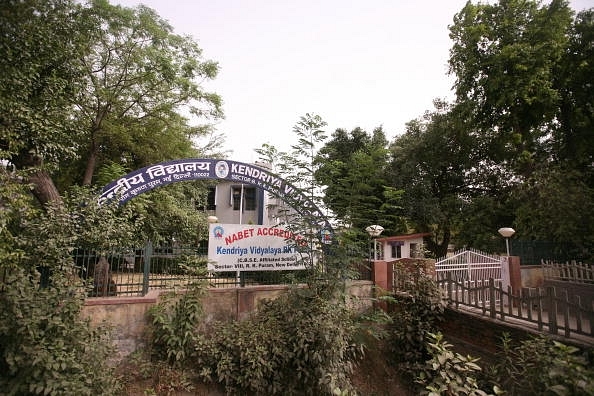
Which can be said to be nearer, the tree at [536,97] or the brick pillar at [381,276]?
the brick pillar at [381,276]

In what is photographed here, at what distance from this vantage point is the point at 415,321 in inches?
296

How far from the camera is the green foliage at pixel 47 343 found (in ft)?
13.1

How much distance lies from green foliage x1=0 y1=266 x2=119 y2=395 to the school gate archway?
7.39 ft

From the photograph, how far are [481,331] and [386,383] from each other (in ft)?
8.09

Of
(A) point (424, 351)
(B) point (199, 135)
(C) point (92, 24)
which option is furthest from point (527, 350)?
(B) point (199, 135)

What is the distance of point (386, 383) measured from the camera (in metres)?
7.28

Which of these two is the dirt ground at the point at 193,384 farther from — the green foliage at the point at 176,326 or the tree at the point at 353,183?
the tree at the point at 353,183

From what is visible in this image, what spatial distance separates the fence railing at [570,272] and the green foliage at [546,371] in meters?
4.21

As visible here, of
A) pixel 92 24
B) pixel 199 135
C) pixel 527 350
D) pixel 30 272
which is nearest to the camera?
pixel 30 272

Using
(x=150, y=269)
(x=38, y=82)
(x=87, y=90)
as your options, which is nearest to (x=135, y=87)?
(x=87, y=90)

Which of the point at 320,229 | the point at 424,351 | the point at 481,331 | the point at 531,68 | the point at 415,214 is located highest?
the point at 531,68

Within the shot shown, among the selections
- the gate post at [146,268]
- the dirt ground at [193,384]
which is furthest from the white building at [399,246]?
the gate post at [146,268]

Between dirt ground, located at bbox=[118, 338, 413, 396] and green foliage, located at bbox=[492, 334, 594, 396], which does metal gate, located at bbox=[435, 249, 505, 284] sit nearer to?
green foliage, located at bbox=[492, 334, 594, 396]

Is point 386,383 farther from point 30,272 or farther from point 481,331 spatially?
point 30,272
